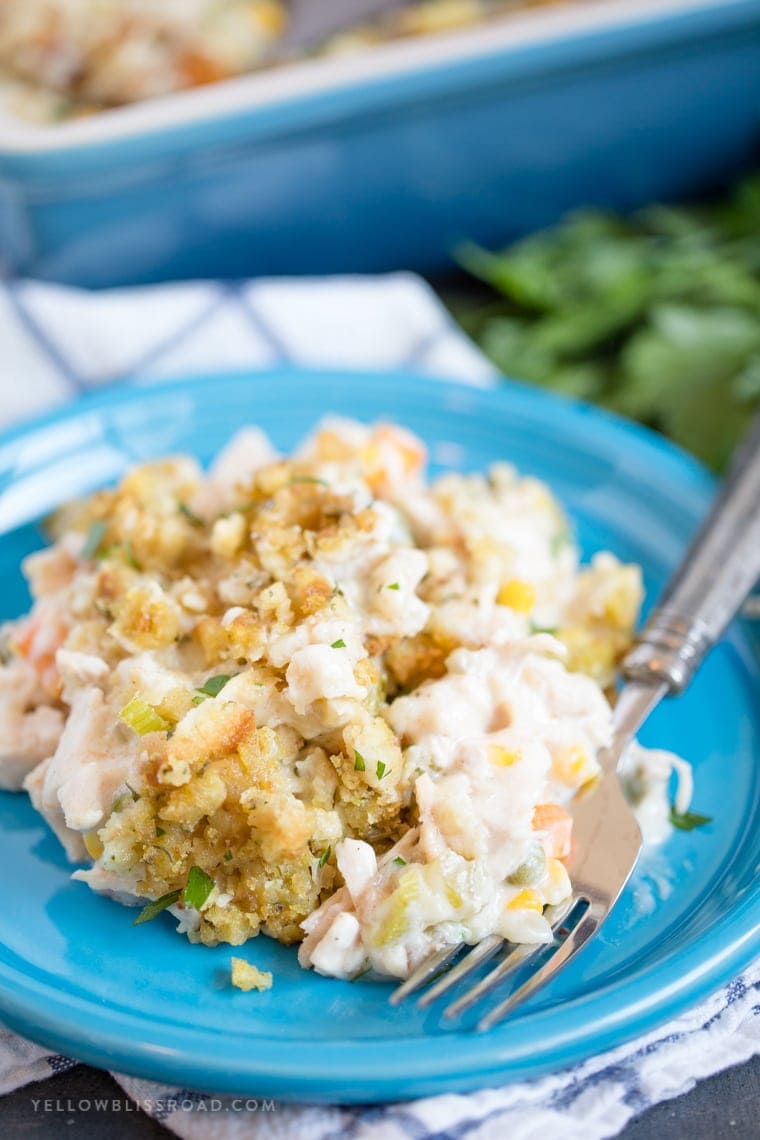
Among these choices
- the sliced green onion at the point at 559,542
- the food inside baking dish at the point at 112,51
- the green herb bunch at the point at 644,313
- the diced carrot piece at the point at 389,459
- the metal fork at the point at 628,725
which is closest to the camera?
the metal fork at the point at 628,725

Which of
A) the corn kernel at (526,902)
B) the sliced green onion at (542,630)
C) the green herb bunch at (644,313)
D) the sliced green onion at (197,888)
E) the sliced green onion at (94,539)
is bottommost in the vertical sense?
the green herb bunch at (644,313)

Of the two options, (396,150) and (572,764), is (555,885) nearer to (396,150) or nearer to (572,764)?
(572,764)

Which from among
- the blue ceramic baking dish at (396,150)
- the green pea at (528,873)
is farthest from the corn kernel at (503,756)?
the blue ceramic baking dish at (396,150)

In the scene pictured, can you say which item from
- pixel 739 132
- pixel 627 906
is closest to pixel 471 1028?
pixel 627 906

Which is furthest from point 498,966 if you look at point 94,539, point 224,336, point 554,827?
point 224,336

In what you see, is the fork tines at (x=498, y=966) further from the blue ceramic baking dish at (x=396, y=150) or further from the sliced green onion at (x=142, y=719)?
the blue ceramic baking dish at (x=396, y=150)

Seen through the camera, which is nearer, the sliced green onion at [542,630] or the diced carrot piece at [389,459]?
the sliced green onion at [542,630]
